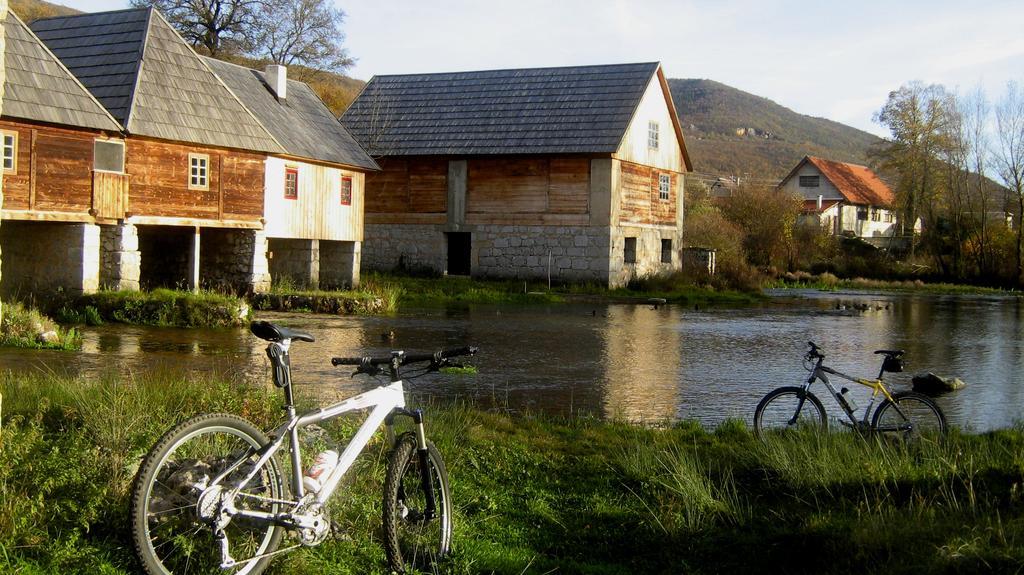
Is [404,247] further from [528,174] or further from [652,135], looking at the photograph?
[652,135]

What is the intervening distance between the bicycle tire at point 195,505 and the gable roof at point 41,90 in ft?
61.6

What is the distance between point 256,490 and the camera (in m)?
5.54

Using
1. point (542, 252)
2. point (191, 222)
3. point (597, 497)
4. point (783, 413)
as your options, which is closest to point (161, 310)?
point (191, 222)

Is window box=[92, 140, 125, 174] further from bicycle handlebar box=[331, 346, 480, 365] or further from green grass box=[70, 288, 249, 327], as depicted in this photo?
bicycle handlebar box=[331, 346, 480, 365]

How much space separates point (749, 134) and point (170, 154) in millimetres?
133566

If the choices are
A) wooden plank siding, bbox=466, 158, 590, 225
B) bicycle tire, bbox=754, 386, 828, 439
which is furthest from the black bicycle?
wooden plank siding, bbox=466, 158, 590, 225

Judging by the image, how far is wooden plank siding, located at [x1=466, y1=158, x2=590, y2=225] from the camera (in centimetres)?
3844

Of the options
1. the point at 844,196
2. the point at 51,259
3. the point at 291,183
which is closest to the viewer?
the point at 51,259

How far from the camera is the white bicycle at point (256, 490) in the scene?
5219 millimetres

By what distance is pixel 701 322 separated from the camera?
2730 cm

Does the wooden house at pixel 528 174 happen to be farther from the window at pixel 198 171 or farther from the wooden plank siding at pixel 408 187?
the window at pixel 198 171

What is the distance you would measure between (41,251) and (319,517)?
2083 centimetres

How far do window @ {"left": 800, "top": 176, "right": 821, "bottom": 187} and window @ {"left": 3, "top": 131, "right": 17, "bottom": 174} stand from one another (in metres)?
70.5

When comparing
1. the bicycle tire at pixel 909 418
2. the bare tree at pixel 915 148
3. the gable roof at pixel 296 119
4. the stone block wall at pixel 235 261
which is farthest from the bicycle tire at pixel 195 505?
the bare tree at pixel 915 148
